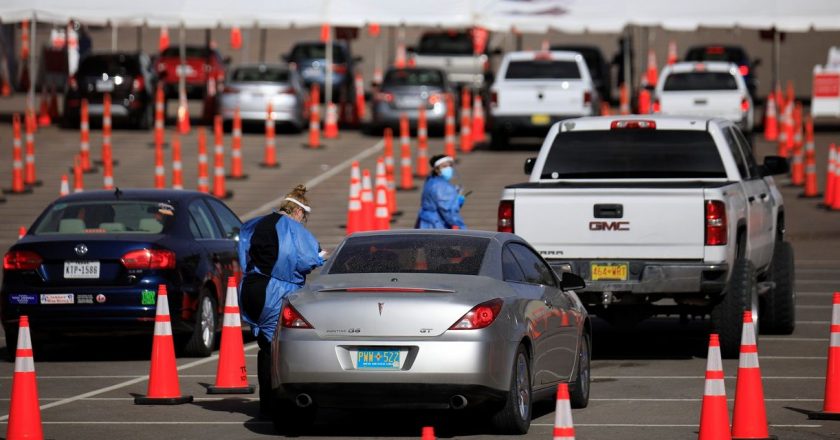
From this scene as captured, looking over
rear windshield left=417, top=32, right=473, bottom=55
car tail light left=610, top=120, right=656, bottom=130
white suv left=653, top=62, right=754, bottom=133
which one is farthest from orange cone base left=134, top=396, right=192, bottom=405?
rear windshield left=417, top=32, right=473, bottom=55

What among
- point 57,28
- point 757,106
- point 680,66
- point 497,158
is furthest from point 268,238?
point 57,28

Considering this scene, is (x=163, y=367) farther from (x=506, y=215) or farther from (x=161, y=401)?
(x=506, y=215)

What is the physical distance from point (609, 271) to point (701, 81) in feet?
75.9

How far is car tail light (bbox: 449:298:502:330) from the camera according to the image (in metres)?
10.5

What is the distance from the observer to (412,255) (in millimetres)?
11281

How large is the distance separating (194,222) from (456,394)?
599 cm

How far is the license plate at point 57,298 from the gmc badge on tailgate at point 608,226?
4207mm

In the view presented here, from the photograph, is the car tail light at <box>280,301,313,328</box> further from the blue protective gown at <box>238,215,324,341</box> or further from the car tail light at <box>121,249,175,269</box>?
the car tail light at <box>121,249,175,269</box>

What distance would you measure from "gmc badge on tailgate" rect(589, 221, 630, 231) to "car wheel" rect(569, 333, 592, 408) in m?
2.12

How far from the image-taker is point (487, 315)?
10531 millimetres

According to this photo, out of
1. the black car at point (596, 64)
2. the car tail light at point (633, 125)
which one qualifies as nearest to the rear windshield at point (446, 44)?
the black car at point (596, 64)

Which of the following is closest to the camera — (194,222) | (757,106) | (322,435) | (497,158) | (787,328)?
(322,435)

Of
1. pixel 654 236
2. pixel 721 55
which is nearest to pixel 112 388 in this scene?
pixel 654 236

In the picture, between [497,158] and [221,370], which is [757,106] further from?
[221,370]
